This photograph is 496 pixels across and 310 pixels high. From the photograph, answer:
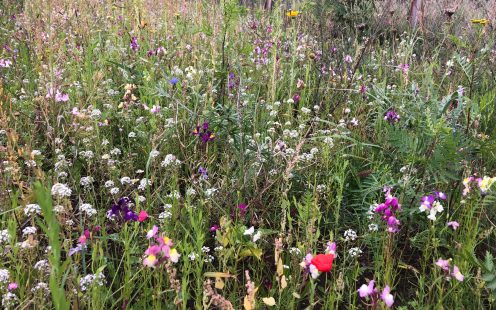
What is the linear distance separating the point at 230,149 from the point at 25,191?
0.92 metres

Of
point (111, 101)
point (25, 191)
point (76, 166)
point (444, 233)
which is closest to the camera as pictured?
point (444, 233)

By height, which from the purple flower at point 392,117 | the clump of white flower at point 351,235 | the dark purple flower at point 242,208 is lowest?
the clump of white flower at point 351,235

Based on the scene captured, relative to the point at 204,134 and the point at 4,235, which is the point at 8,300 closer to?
the point at 4,235

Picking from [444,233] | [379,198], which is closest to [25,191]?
[379,198]

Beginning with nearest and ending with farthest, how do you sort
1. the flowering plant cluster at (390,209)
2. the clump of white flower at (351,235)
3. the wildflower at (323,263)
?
1. the wildflower at (323,263)
2. the flowering plant cluster at (390,209)
3. the clump of white flower at (351,235)

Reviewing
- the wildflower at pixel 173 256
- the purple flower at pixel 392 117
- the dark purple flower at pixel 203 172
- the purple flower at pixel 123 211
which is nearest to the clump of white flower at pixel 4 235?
the purple flower at pixel 123 211

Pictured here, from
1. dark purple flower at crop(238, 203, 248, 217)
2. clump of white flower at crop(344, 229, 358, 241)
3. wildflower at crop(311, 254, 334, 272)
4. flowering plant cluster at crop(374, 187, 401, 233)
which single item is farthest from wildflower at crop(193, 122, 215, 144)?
wildflower at crop(311, 254, 334, 272)

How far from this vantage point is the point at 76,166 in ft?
7.20

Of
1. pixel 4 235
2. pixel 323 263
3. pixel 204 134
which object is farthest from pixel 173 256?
pixel 204 134

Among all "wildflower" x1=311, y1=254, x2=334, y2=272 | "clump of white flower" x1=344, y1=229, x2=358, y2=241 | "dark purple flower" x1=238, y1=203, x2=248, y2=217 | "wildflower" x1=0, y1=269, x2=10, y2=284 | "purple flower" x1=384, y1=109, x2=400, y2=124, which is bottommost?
"clump of white flower" x1=344, y1=229, x2=358, y2=241

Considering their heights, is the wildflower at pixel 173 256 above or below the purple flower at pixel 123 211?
above

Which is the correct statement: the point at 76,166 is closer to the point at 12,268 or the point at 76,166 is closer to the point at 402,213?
the point at 12,268

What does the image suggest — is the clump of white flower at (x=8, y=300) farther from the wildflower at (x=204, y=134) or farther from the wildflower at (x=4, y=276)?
the wildflower at (x=204, y=134)

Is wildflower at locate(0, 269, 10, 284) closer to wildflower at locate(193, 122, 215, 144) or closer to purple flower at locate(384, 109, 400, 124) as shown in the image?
wildflower at locate(193, 122, 215, 144)
